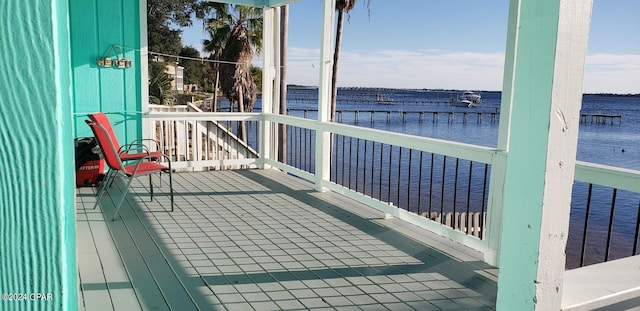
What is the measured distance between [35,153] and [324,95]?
5.00 meters

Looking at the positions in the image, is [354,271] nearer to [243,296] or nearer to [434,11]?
[243,296]

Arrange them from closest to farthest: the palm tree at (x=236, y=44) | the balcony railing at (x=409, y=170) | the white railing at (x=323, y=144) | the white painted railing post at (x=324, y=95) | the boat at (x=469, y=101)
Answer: the balcony railing at (x=409, y=170)
the white railing at (x=323, y=144)
the white painted railing post at (x=324, y=95)
the palm tree at (x=236, y=44)
the boat at (x=469, y=101)

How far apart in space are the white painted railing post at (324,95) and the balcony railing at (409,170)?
0.02 metres

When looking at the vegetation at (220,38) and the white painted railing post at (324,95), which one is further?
the vegetation at (220,38)

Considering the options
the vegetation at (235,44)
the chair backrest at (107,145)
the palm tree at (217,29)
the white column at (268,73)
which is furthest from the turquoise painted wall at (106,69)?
the palm tree at (217,29)

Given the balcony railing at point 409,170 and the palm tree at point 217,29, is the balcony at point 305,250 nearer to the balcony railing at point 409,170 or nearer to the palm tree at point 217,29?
the balcony railing at point 409,170

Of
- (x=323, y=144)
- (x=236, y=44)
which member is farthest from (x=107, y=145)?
(x=236, y=44)

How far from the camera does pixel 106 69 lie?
6.00 meters

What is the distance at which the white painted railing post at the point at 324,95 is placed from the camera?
5.34 m

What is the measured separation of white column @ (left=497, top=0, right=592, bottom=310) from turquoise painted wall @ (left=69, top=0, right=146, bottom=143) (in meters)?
5.85

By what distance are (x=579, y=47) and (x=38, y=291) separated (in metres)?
1.03

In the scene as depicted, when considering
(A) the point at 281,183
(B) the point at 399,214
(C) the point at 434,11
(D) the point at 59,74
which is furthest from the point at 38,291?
(C) the point at 434,11

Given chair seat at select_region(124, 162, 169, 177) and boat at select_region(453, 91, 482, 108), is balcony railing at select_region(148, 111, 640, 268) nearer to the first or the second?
chair seat at select_region(124, 162, 169, 177)

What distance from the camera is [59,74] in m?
0.54
